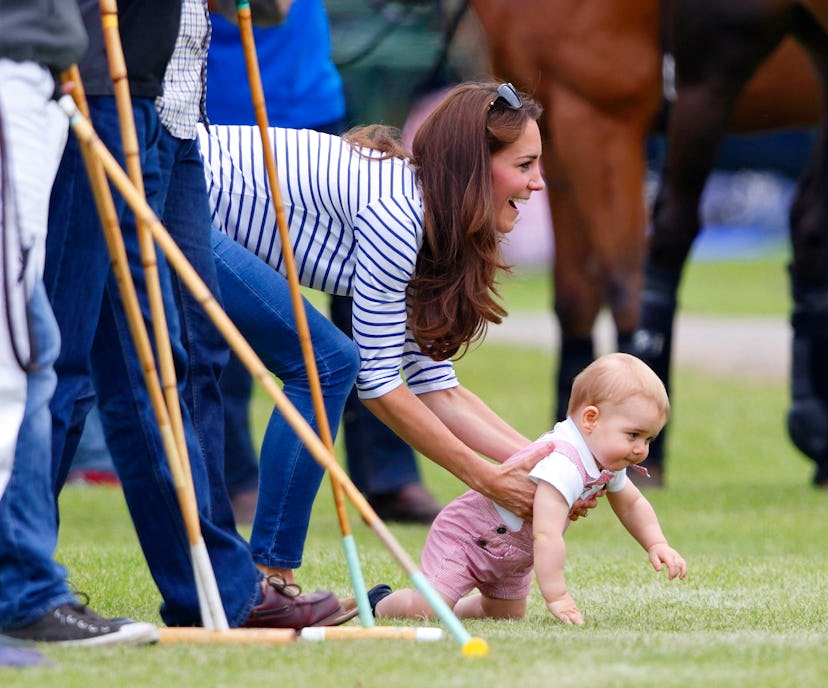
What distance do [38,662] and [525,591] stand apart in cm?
141

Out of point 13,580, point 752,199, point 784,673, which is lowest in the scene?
point 752,199

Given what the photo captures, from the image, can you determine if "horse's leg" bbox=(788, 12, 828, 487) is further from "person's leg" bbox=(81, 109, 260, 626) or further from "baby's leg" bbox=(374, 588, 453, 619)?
"person's leg" bbox=(81, 109, 260, 626)

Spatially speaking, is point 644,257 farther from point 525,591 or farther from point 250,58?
point 250,58

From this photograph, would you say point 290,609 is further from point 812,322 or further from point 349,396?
point 812,322

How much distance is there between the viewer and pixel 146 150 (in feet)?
11.5

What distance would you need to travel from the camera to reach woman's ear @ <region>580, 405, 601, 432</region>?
13.0 ft

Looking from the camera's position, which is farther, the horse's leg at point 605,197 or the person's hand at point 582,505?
the horse's leg at point 605,197

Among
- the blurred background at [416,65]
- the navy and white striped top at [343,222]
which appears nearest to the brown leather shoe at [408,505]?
the navy and white striped top at [343,222]

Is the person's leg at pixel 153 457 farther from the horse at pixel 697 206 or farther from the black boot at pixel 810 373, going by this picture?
the black boot at pixel 810 373

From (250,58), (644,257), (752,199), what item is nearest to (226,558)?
(250,58)

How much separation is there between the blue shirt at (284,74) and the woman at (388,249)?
6.89ft

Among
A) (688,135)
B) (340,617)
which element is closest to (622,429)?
(340,617)

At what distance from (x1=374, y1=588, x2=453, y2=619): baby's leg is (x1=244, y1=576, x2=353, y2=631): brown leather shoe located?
0.55 ft

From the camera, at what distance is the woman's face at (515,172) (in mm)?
3869
